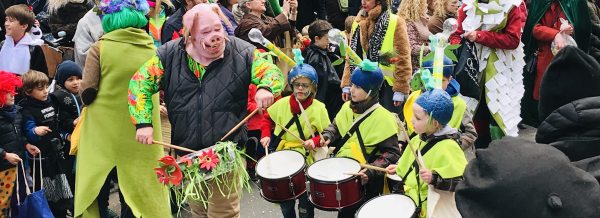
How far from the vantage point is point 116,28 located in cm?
466

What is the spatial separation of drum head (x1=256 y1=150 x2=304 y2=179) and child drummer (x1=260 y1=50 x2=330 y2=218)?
0.64 ft

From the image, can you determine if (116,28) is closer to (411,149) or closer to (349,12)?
(411,149)

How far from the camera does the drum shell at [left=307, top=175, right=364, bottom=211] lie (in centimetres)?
416

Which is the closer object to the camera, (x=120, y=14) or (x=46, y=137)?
(x=120, y=14)

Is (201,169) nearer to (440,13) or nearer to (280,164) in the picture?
(280,164)

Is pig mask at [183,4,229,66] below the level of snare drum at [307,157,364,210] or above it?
above

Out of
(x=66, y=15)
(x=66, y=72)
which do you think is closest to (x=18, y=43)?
(x=66, y=15)

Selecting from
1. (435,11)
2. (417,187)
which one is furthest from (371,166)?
(435,11)

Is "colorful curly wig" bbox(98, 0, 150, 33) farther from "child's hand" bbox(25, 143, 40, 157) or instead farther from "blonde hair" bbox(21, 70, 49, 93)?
"child's hand" bbox(25, 143, 40, 157)

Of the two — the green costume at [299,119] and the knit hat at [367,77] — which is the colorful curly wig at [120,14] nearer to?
the green costume at [299,119]

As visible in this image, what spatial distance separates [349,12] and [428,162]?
5.61m

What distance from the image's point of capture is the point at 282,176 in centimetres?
443

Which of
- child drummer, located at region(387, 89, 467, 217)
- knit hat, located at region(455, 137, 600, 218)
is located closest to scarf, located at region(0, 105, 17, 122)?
child drummer, located at region(387, 89, 467, 217)

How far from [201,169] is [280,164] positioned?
2.21ft
